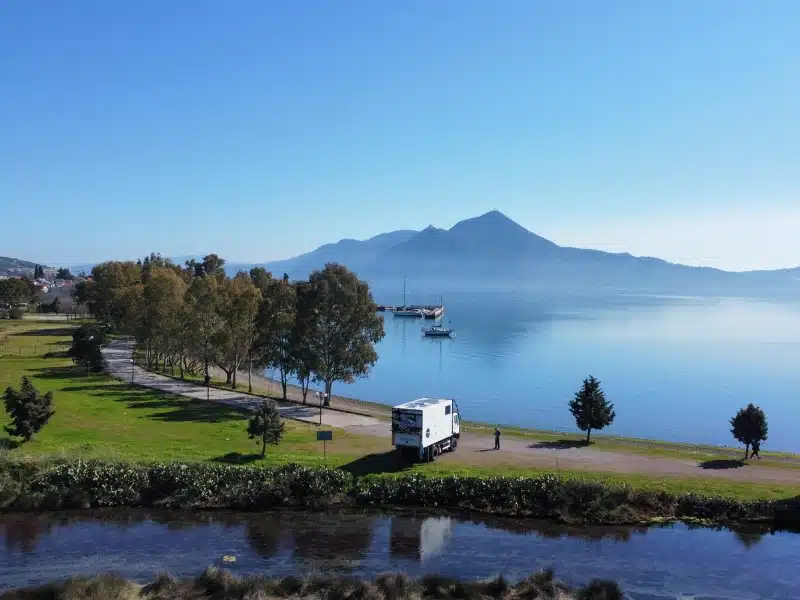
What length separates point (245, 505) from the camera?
95.6 feet

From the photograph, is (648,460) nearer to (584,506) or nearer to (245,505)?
(584,506)

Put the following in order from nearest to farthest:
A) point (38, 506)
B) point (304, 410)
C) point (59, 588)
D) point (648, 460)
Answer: point (59, 588)
point (38, 506)
point (648, 460)
point (304, 410)

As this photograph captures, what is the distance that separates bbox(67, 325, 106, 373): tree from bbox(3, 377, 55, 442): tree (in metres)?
27.9

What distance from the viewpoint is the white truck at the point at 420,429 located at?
3281cm

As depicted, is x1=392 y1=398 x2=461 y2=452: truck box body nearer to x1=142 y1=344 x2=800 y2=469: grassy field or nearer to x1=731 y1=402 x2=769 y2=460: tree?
x1=142 y1=344 x2=800 y2=469: grassy field

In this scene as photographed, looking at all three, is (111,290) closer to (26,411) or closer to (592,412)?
(26,411)

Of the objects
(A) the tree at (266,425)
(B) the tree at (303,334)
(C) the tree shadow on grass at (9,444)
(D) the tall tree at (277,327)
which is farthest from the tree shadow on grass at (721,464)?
(C) the tree shadow on grass at (9,444)

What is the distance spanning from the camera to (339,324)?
53.7 meters

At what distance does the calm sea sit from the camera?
63.3 m

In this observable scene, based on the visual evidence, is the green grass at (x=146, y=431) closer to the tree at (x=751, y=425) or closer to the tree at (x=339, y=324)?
the tree at (x=339, y=324)

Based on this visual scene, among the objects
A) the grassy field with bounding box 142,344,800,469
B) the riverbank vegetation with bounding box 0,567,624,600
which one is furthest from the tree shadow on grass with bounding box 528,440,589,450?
the riverbank vegetation with bounding box 0,567,624,600

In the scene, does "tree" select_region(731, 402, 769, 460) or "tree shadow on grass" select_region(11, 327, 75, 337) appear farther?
"tree shadow on grass" select_region(11, 327, 75, 337)

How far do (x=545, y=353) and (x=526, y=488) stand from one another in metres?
91.2

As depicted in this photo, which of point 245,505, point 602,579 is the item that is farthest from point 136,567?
point 602,579
